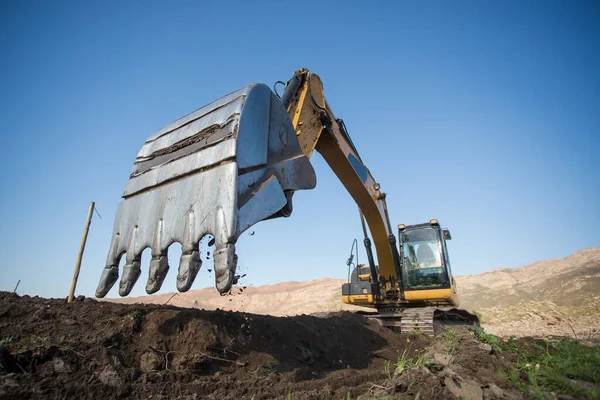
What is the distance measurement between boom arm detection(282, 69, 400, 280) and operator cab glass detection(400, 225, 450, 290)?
326mm

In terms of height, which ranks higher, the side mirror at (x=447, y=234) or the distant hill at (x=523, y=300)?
the side mirror at (x=447, y=234)

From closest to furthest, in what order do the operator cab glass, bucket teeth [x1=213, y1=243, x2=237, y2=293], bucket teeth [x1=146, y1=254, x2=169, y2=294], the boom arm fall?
bucket teeth [x1=213, y1=243, x2=237, y2=293]
bucket teeth [x1=146, y1=254, x2=169, y2=294]
the boom arm
the operator cab glass

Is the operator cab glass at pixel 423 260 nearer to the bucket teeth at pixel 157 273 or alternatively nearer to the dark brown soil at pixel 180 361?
the dark brown soil at pixel 180 361

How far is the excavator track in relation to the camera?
22.1ft

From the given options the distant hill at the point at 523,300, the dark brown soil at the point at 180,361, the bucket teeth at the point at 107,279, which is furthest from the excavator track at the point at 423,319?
the bucket teeth at the point at 107,279

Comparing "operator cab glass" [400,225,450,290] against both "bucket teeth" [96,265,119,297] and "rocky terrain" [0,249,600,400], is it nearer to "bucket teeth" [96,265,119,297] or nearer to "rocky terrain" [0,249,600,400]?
"rocky terrain" [0,249,600,400]

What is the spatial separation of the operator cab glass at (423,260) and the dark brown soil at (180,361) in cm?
316

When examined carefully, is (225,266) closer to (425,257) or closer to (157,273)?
(157,273)

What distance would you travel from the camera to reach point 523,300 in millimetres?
22359

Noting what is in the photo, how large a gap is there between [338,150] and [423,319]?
→ 12.3 ft

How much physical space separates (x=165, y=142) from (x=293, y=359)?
3394 mm

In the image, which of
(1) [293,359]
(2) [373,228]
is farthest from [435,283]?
(1) [293,359]

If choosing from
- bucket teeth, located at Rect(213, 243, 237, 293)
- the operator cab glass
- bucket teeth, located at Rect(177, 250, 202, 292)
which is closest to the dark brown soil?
bucket teeth, located at Rect(177, 250, 202, 292)

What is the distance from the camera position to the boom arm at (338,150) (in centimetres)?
486
